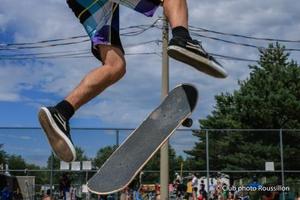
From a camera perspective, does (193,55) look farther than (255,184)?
No

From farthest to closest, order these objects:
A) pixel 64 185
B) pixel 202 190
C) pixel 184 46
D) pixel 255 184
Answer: pixel 202 190
pixel 255 184
pixel 64 185
pixel 184 46

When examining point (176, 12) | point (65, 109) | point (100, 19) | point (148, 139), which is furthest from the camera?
point (148, 139)

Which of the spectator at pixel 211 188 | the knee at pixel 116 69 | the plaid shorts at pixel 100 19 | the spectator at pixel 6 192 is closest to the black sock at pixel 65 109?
the knee at pixel 116 69

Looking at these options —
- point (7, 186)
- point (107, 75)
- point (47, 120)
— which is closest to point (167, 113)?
point (107, 75)

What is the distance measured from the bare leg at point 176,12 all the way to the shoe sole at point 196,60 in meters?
0.19

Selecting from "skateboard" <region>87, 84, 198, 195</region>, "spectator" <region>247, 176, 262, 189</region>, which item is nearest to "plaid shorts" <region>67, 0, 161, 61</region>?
"skateboard" <region>87, 84, 198, 195</region>

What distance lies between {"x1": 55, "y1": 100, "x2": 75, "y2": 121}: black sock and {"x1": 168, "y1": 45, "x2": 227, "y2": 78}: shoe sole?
0.77 meters

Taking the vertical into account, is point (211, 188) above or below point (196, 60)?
below

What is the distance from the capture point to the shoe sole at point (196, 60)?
3236mm

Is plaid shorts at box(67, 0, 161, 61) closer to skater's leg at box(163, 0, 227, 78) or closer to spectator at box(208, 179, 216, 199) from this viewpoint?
skater's leg at box(163, 0, 227, 78)

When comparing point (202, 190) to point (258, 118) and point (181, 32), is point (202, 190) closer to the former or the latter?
point (181, 32)

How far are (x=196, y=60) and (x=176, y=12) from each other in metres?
0.35

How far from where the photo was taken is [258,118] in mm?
33625

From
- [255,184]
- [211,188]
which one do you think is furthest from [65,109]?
[255,184]
